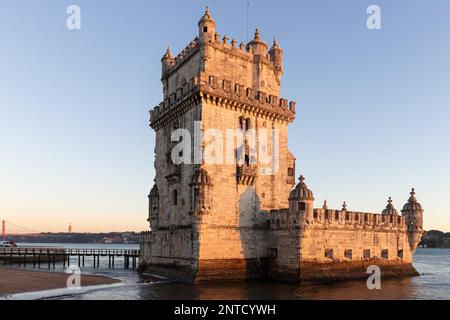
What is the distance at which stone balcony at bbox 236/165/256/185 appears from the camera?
3731 centimetres

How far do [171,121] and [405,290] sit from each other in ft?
87.0

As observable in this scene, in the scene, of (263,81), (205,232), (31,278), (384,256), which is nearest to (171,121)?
(263,81)

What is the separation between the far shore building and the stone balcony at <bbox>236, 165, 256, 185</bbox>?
0.04 metres

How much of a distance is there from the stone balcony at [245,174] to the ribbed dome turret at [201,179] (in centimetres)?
371

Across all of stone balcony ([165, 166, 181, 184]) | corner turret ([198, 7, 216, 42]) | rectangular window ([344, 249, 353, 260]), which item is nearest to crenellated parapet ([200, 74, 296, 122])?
corner turret ([198, 7, 216, 42])

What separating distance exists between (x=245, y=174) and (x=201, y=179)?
16.3 ft

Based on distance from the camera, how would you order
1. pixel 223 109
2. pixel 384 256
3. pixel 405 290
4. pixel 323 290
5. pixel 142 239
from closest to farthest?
pixel 323 290 < pixel 405 290 < pixel 223 109 < pixel 384 256 < pixel 142 239

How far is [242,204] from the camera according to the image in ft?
123

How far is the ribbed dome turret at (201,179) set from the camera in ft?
112

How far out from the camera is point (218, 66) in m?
38.4

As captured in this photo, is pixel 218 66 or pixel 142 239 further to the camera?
pixel 142 239

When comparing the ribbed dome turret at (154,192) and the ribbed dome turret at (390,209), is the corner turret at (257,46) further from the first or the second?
the ribbed dome turret at (390,209)

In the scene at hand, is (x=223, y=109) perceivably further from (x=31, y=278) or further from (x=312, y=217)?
(x=31, y=278)

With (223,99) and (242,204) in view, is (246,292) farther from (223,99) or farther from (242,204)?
(223,99)
